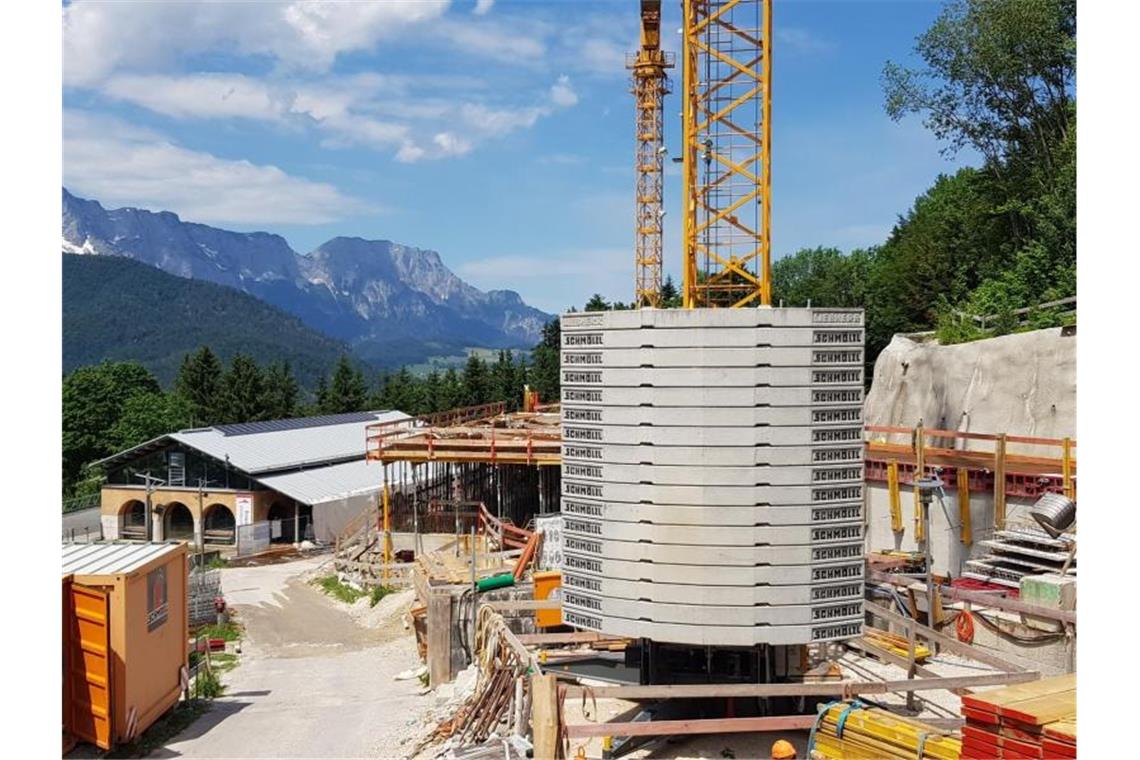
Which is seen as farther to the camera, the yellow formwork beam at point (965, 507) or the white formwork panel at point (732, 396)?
the yellow formwork beam at point (965, 507)

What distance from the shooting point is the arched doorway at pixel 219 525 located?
51.1m

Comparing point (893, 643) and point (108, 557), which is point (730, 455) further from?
point (108, 557)

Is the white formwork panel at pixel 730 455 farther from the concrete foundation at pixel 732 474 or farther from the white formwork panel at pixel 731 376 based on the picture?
the white formwork panel at pixel 731 376

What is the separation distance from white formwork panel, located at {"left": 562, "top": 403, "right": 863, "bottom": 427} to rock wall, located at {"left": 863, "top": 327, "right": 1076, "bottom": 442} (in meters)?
19.4

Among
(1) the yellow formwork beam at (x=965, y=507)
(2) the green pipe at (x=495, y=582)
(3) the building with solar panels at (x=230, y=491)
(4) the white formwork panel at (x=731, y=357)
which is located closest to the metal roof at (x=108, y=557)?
(2) the green pipe at (x=495, y=582)

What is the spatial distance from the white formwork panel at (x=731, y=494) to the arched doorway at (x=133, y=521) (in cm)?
4357

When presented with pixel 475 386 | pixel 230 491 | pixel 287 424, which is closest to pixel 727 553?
pixel 230 491

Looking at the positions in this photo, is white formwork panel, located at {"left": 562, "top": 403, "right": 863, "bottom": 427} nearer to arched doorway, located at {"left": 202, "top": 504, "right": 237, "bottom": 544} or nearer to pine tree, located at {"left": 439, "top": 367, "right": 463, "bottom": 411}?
arched doorway, located at {"left": 202, "top": 504, "right": 237, "bottom": 544}

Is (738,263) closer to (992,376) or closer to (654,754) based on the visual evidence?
(654,754)

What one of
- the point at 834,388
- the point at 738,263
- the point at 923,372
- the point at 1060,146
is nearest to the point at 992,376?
the point at 923,372

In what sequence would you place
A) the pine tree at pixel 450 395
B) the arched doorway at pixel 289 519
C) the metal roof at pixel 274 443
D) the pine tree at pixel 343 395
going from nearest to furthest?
the arched doorway at pixel 289 519
the metal roof at pixel 274 443
the pine tree at pixel 343 395
the pine tree at pixel 450 395

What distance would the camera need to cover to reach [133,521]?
54188mm

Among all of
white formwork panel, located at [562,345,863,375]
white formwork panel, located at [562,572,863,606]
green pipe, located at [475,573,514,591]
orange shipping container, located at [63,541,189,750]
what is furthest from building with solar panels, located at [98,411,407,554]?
white formwork panel, located at [562,345,863,375]

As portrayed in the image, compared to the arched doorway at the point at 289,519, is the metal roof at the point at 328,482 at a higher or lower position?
higher
